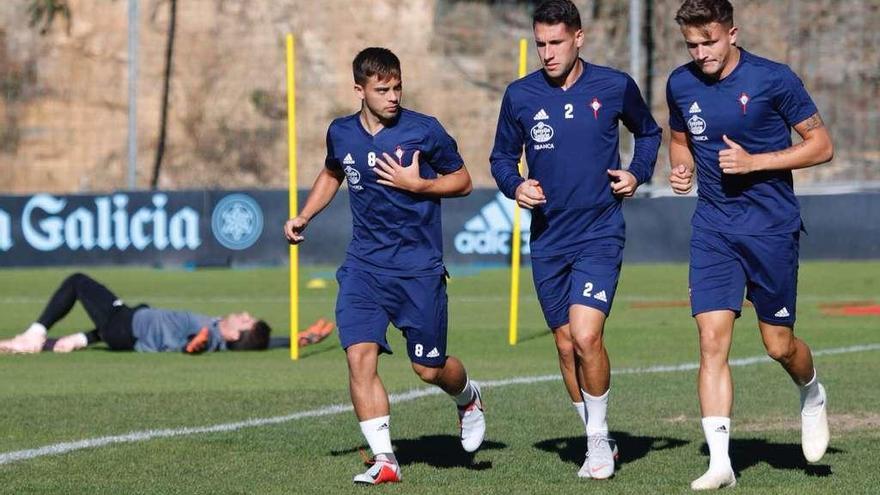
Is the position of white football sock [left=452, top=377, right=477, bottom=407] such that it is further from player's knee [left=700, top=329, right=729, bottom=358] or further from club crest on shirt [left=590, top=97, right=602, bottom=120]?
club crest on shirt [left=590, top=97, right=602, bottom=120]

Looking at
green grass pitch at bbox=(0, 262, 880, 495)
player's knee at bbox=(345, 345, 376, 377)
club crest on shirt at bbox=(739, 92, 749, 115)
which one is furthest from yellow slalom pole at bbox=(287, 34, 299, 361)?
club crest on shirt at bbox=(739, 92, 749, 115)

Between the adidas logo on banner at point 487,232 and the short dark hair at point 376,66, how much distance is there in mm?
15390

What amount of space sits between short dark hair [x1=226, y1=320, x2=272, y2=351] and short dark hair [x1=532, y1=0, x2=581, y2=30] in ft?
20.6

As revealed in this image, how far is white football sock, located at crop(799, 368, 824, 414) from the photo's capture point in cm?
808

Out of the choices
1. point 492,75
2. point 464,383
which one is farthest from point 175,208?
point 464,383

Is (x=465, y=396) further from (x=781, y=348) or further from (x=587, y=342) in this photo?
(x=781, y=348)

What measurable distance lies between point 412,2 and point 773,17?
722 cm

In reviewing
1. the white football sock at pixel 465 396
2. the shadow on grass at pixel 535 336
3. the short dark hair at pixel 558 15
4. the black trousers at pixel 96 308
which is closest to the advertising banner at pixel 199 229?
the shadow on grass at pixel 535 336

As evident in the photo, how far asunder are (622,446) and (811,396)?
110 centimetres

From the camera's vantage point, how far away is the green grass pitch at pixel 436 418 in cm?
769

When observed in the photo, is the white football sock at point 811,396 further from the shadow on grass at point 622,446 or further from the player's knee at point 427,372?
the player's knee at point 427,372

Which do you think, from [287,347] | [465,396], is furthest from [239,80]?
[465,396]

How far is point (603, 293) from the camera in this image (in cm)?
797

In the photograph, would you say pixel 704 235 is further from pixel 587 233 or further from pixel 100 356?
pixel 100 356
